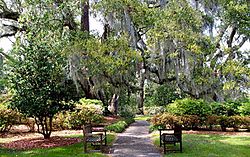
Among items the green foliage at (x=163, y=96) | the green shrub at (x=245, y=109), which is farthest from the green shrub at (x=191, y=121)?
the green foliage at (x=163, y=96)

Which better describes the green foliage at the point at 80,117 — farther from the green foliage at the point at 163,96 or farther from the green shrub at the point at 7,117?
the green foliage at the point at 163,96

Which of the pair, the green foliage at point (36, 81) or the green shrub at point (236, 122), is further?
the green shrub at point (236, 122)

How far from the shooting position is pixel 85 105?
702 inches

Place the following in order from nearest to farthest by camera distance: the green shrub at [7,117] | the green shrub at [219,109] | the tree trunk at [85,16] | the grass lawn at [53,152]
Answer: the grass lawn at [53,152] → the tree trunk at [85,16] → the green shrub at [7,117] → the green shrub at [219,109]

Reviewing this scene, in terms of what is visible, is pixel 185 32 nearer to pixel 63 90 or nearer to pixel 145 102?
pixel 63 90

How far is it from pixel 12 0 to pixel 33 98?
857 centimetres

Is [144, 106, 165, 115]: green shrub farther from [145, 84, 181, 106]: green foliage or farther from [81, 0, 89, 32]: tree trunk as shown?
[81, 0, 89, 32]: tree trunk

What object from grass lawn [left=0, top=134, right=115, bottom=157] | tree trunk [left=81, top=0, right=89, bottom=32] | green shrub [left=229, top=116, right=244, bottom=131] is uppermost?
tree trunk [left=81, top=0, right=89, bottom=32]

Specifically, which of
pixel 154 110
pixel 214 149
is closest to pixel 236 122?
pixel 214 149

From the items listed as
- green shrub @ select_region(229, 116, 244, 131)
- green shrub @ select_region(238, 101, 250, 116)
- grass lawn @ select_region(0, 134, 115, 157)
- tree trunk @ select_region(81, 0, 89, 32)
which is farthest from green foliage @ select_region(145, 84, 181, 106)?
grass lawn @ select_region(0, 134, 115, 157)

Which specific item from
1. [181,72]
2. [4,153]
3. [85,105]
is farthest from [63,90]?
[181,72]

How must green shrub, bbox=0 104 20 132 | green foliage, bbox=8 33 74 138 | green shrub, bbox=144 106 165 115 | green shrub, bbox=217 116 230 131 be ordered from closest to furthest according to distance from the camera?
1. green foliage, bbox=8 33 74 138
2. green shrub, bbox=0 104 20 132
3. green shrub, bbox=217 116 230 131
4. green shrub, bbox=144 106 165 115

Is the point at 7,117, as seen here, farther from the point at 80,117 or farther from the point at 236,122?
the point at 236,122

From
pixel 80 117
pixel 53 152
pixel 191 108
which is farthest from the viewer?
pixel 80 117
